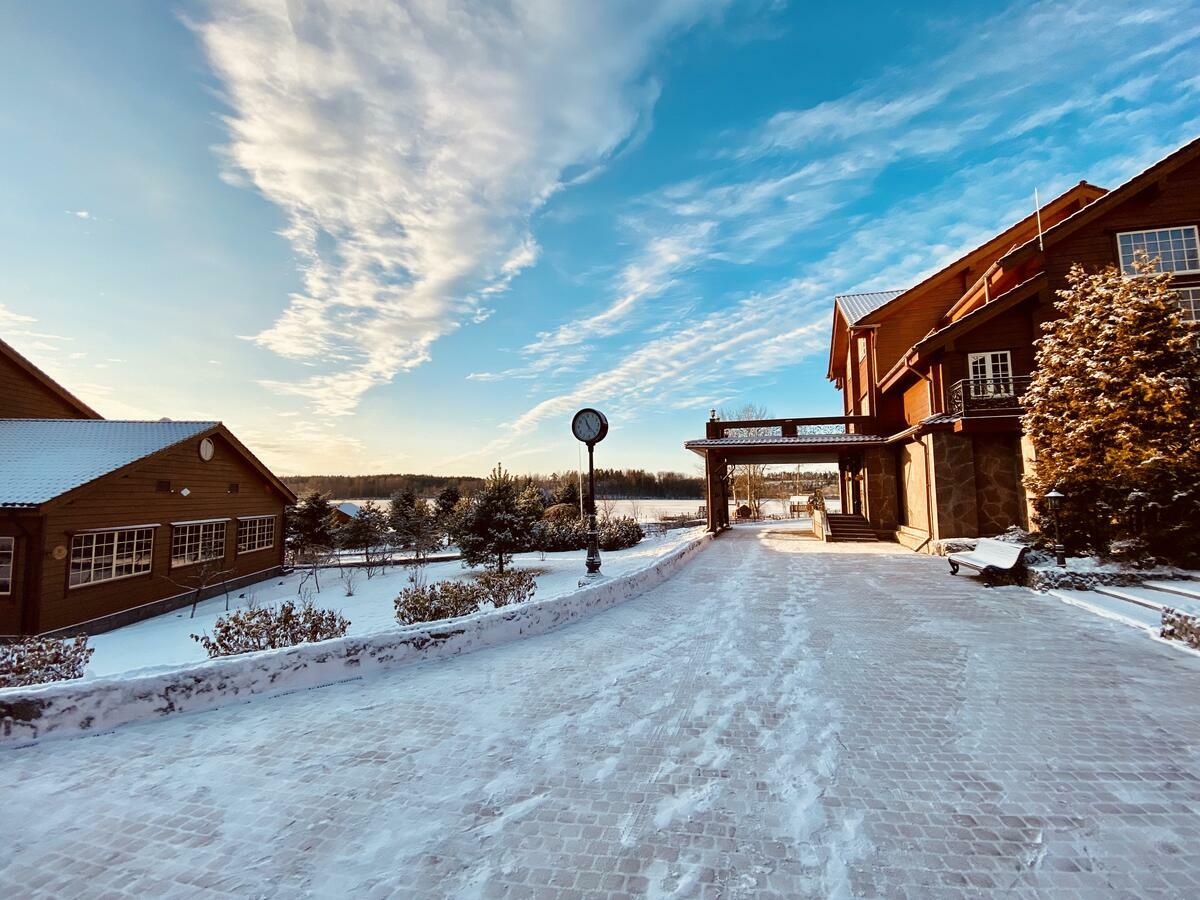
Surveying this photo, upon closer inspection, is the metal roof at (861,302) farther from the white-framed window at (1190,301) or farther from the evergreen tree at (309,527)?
the evergreen tree at (309,527)

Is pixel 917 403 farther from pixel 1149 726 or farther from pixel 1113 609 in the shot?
pixel 1149 726

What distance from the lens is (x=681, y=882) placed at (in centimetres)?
249

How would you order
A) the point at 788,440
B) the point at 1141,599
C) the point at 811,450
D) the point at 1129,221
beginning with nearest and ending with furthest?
the point at 1141,599, the point at 1129,221, the point at 788,440, the point at 811,450

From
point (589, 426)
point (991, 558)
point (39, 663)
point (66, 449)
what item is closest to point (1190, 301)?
point (991, 558)

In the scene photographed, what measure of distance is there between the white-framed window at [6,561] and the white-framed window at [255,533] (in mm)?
7222

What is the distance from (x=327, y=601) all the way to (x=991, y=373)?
20292 millimetres

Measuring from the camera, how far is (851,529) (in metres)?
18.2

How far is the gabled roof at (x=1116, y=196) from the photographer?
13.4 m

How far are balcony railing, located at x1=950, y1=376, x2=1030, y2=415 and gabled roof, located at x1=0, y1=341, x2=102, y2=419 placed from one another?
95.3ft

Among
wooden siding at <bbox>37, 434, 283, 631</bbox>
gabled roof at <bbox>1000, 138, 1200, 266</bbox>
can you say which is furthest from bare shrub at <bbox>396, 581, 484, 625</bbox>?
gabled roof at <bbox>1000, 138, 1200, 266</bbox>

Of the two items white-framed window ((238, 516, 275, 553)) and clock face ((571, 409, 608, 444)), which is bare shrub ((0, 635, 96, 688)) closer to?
clock face ((571, 409, 608, 444))

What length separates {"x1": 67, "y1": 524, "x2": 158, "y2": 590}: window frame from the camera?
12500mm

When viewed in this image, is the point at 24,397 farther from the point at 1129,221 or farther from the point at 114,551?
the point at 1129,221

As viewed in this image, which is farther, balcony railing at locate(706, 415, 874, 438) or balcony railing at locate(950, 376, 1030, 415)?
balcony railing at locate(706, 415, 874, 438)
